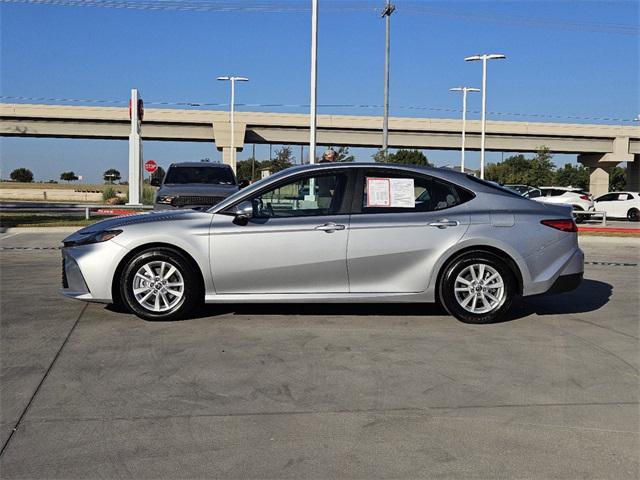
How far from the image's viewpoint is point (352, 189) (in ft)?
23.3

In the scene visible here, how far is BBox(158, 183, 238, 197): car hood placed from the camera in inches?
603

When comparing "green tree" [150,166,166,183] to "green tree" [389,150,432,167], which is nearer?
"green tree" [150,166,166,183]

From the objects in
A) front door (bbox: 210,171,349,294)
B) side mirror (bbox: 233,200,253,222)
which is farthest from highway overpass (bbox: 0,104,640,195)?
front door (bbox: 210,171,349,294)

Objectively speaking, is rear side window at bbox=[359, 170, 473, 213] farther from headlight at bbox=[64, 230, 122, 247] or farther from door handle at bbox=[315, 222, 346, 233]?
headlight at bbox=[64, 230, 122, 247]

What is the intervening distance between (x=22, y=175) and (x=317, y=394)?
14082 centimetres

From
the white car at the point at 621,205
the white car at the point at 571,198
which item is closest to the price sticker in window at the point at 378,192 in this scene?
the white car at the point at 571,198

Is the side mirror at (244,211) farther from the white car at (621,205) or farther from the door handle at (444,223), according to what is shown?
the white car at (621,205)

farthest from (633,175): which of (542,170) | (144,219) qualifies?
(144,219)

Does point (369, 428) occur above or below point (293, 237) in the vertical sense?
below

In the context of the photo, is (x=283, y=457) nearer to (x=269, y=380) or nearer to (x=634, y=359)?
(x=269, y=380)

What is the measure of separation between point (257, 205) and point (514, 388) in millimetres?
3119

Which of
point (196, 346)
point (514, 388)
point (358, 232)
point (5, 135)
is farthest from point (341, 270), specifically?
point (5, 135)

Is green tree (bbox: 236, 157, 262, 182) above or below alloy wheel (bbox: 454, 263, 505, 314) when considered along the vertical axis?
above

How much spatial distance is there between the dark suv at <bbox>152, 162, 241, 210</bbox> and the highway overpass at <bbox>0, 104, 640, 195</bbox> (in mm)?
41013
